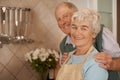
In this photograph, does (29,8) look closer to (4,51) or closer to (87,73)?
(4,51)

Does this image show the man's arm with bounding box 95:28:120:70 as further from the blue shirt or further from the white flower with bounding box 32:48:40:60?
the white flower with bounding box 32:48:40:60

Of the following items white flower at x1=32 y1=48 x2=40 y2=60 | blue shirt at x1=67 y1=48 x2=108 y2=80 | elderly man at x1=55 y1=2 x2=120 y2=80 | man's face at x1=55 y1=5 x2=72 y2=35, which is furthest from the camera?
white flower at x1=32 y1=48 x2=40 y2=60

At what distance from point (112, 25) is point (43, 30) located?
2.01 ft

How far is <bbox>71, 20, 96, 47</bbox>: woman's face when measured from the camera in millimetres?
952

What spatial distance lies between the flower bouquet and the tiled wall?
0.33ft

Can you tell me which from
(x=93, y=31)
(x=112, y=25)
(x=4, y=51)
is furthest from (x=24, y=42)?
(x=93, y=31)

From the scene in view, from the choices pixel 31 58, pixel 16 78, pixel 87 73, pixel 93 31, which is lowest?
pixel 16 78

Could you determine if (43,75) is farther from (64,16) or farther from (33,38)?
(64,16)

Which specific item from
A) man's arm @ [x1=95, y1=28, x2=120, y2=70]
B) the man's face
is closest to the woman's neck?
man's arm @ [x1=95, y1=28, x2=120, y2=70]

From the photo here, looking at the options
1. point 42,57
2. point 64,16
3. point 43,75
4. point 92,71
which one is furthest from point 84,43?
Answer: point 43,75

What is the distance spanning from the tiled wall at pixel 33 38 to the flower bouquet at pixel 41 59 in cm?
10

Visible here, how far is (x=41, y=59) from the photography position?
1792mm

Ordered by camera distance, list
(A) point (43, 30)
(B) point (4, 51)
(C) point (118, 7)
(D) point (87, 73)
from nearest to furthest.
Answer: (D) point (87, 73)
(B) point (4, 51)
(A) point (43, 30)
(C) point (118, 7)

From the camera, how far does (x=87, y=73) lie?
89cm
